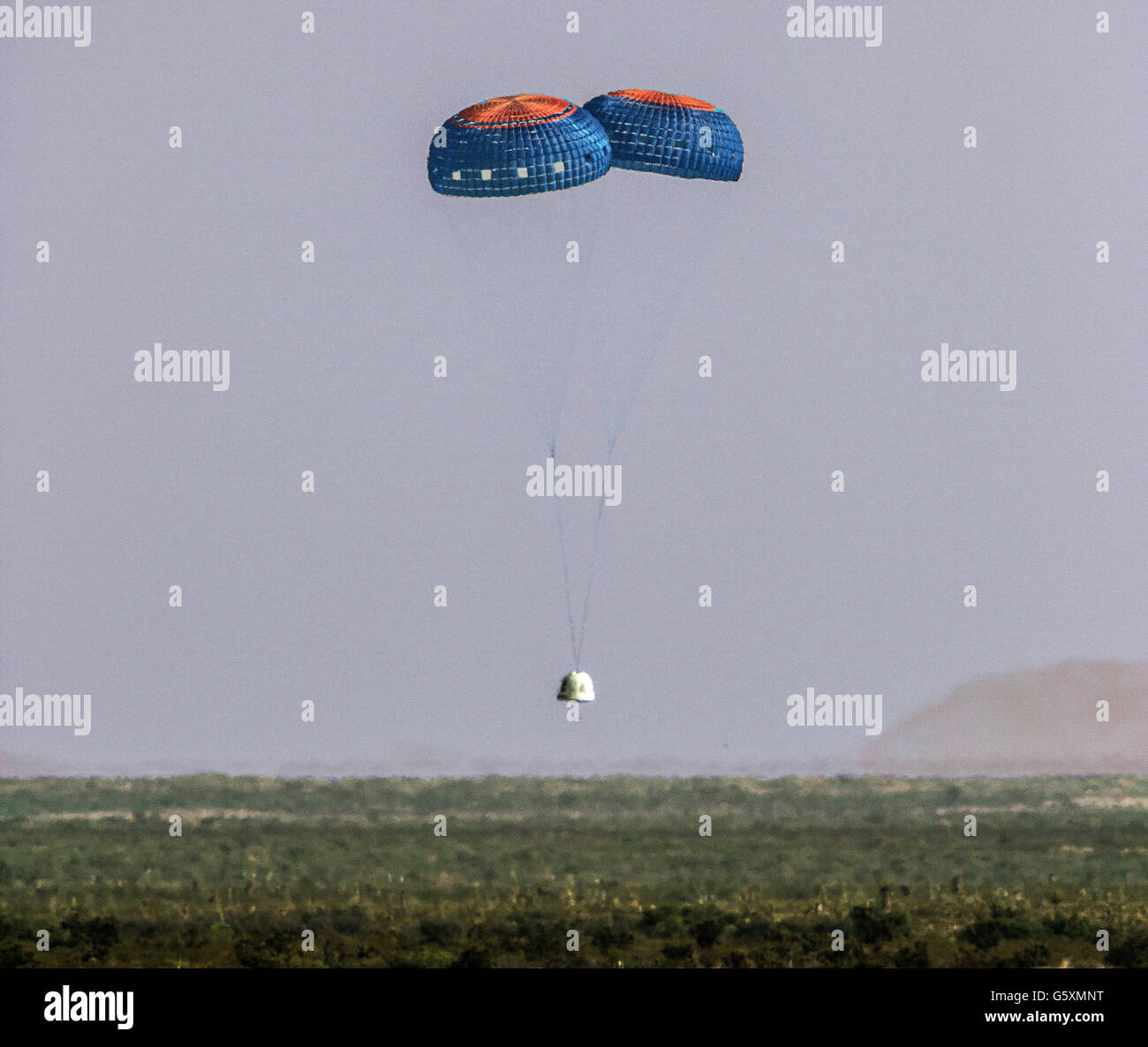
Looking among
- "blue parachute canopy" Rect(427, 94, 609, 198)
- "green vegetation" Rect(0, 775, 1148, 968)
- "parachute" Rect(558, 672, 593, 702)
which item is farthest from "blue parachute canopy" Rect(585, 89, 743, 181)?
"green vegetation" Rect(0, 775, 1148, 968)

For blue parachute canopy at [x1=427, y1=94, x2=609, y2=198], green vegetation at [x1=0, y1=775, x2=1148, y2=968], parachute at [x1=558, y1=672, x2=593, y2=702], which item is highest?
blue parachute canopy at [x1=427, y1=94, x2=609, y2=198]

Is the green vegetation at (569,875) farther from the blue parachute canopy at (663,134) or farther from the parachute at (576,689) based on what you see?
the blue parachute canopy at (663,134)

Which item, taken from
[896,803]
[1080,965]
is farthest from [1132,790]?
[1080,965]

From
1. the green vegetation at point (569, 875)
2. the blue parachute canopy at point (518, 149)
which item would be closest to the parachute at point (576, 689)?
the green vegetation at point (569, 875)

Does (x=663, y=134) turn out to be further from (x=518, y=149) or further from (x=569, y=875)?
(x=569, y=875)

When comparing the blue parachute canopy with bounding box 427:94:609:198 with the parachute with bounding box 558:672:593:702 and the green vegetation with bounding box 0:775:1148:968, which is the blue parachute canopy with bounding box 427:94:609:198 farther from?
the green vegetation with bounding box 0:775:1148:968

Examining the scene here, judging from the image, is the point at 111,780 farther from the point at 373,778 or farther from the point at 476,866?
the point at 476,866
